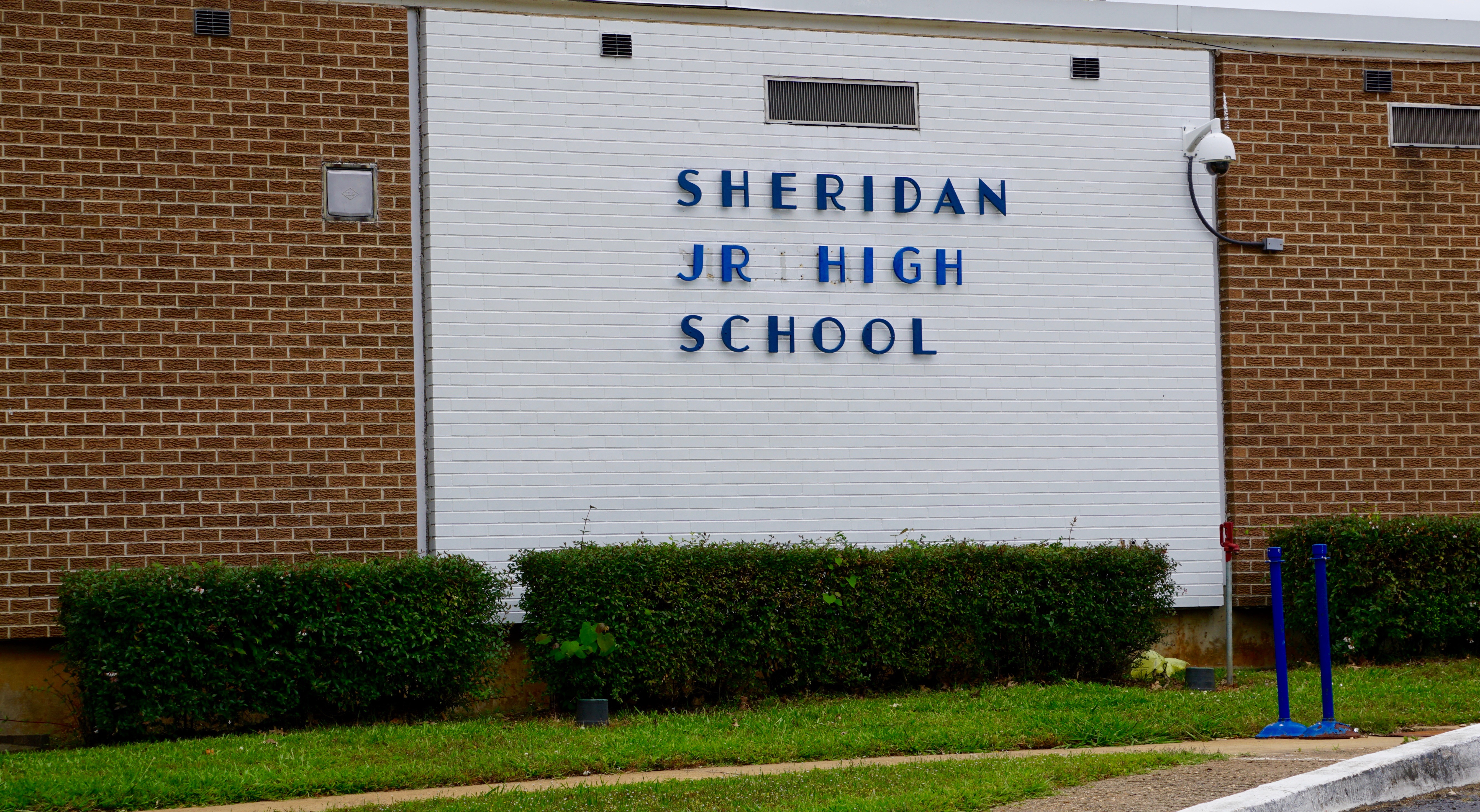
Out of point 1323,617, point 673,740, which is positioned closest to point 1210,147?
point 1323,617

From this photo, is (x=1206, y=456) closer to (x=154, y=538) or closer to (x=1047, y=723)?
(x=1047, y=723)

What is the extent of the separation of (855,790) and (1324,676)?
307 cm

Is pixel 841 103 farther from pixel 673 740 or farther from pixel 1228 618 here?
pixel 673 740

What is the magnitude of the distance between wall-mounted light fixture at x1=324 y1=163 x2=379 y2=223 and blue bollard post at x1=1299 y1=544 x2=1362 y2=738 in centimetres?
720

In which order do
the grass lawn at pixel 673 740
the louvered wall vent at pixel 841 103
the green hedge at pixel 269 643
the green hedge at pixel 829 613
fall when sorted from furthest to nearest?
the louvered wall vent at pixel 841 103 < the green hedge at pixel 829 613 < the green hedge at pixel 269 643 < the grass lawn at pixel 673 740

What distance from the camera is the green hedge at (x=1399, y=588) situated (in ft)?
39.1

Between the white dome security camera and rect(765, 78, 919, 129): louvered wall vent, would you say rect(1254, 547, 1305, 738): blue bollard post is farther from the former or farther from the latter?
rect(765, 78, 919, 129): louvered wall vent

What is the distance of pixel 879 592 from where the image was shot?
11031mm

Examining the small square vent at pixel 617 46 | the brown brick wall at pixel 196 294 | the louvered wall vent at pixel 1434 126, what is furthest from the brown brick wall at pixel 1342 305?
the brown brick wall at pixel 196 294

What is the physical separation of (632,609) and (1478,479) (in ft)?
26.3

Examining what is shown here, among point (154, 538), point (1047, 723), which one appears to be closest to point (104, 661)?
point (154, 538)

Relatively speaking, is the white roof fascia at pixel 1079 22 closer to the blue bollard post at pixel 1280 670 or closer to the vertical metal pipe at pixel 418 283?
the vertical metal pipe at pixel 418 283

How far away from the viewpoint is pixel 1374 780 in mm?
7113

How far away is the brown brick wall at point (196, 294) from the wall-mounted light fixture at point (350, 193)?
0.07 meters
